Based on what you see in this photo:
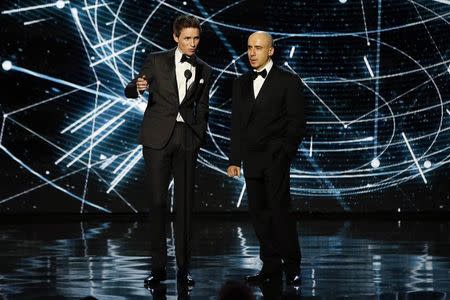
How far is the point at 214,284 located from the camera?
18.6ft

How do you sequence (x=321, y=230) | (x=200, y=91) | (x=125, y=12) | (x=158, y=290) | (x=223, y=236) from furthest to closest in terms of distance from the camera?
(x=125, y=12), (x=321, y=230), (x=223, y=236), (x=200, y=91), (x=158, y=290)

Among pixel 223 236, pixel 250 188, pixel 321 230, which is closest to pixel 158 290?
pixel 250 188

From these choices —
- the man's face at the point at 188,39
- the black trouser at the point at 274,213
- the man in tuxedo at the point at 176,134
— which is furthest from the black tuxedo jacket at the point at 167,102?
the black trouser at the point at 274,213

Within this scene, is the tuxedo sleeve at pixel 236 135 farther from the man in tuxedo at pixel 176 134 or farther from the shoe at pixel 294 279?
the shoe at pixel 294 279

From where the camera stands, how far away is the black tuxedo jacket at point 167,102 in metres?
5.75

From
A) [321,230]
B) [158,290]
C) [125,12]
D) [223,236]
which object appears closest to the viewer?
[158,290]

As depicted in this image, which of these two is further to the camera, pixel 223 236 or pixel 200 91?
pixel 223 236

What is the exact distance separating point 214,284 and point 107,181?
5053mm

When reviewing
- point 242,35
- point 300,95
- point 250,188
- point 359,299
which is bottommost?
point 359,299

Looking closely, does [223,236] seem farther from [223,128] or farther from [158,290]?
[158,290]

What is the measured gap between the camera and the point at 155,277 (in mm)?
5648

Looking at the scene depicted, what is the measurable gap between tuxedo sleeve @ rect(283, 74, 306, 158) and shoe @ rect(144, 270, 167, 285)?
963mm

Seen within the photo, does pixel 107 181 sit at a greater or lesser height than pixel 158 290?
greater

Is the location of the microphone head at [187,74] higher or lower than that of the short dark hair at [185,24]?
lower
